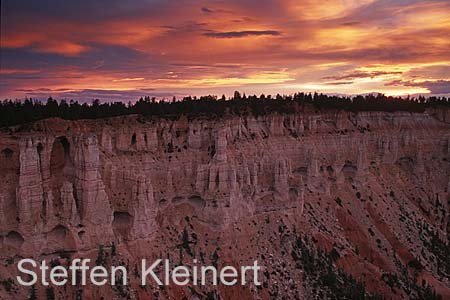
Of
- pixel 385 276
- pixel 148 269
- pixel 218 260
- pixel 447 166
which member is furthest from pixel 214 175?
pixel 447 166

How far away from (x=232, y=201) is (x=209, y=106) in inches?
497

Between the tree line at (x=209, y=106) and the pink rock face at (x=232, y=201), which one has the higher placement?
the tree line at (x=209, y=106)

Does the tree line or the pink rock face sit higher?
the tree line

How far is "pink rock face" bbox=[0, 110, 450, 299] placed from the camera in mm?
42531

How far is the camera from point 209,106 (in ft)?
198

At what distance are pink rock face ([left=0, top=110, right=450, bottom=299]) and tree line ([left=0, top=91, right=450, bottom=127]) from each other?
1.55m

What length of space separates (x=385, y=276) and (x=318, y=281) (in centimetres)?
1003

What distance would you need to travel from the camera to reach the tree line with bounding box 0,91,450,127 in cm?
4747

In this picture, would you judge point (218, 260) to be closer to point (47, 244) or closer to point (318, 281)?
point (318, 281)

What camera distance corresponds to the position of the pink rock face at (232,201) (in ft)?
140

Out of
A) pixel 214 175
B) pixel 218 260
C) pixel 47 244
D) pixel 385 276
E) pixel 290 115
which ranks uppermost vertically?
pixel 290 115

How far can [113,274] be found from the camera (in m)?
43.3

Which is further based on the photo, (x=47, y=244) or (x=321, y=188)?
(x=321, y=188)

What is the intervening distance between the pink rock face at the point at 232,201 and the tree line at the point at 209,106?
1.55 m
